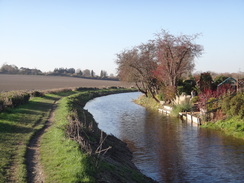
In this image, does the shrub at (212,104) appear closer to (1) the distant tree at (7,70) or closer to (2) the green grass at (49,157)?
(2) the green grass at (49,157)

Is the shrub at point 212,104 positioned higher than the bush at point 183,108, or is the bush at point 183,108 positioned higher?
the shrub at point 212,104

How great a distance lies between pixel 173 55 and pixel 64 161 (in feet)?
94.8

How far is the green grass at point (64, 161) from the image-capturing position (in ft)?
29.8

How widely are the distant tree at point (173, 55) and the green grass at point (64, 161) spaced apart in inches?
990

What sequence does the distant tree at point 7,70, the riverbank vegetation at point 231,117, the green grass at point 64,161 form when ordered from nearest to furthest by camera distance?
the green grass at point 64,161 → the riverbank vegetation at point 231,117 → the distant tree at point 7,70

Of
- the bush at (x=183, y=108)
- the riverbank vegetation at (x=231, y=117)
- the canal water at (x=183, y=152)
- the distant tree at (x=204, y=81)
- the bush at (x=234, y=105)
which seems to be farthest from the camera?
the distant tree at (x=204, y=81)

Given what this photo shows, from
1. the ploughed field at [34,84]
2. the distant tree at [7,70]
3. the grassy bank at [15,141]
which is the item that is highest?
the distant tree at [7,70]

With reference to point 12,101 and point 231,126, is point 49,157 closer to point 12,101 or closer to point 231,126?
point 231,126

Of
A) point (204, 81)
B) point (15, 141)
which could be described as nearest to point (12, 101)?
point (15, 141)

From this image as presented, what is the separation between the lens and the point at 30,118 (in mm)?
21062

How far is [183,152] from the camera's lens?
16438 mm

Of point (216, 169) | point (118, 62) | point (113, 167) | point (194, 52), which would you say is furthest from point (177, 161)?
point (118, 62)

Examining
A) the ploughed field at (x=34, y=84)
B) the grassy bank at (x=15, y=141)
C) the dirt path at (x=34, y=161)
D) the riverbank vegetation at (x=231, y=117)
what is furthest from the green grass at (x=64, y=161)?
the ploughed field at (x=34, y=84)

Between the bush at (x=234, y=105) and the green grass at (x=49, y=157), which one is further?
the bush at (x=234, y=105)
